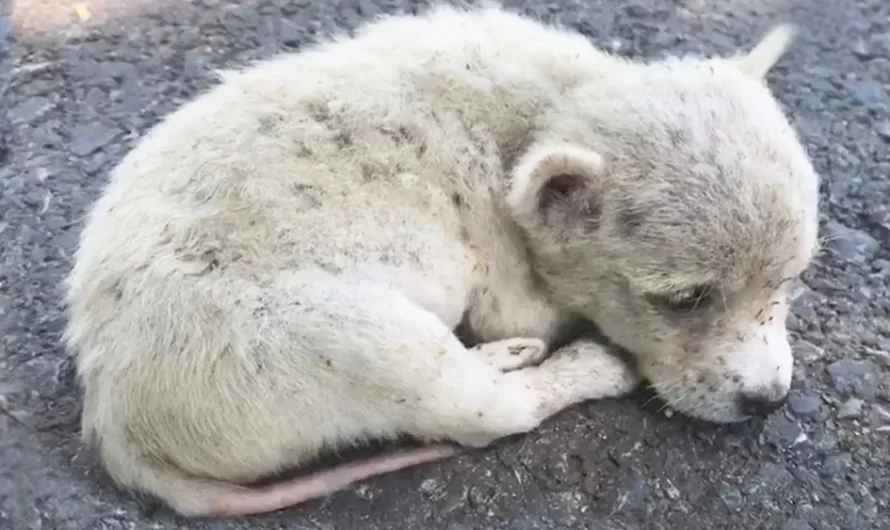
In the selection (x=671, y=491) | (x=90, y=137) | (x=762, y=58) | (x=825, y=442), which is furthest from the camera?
(x=90, y=137)

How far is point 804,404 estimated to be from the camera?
4250mm

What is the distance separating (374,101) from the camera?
4172 millimetres

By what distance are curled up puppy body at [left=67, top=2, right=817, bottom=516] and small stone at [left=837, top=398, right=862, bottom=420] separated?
0.32 m

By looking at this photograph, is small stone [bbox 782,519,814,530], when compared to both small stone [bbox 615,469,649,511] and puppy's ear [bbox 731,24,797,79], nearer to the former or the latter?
small stone [bbox 615,469,649,511]

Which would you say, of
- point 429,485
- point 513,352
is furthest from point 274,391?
point 513,352

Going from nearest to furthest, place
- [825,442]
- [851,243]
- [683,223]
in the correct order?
[683,223]
[825,442]
[851,243]

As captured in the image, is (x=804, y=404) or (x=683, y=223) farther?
(x=804, y=404)

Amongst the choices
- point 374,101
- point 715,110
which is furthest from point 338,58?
point 715,110

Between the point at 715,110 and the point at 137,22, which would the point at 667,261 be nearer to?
the point at 715,110

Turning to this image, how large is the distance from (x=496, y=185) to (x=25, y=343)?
176 centimetres

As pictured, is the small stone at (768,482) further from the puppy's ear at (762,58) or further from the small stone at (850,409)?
the puppy's ear at (762,58)

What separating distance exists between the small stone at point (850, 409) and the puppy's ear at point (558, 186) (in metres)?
1.05

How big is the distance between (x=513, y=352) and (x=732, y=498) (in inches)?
33.3

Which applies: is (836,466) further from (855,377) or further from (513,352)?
(513,352)
